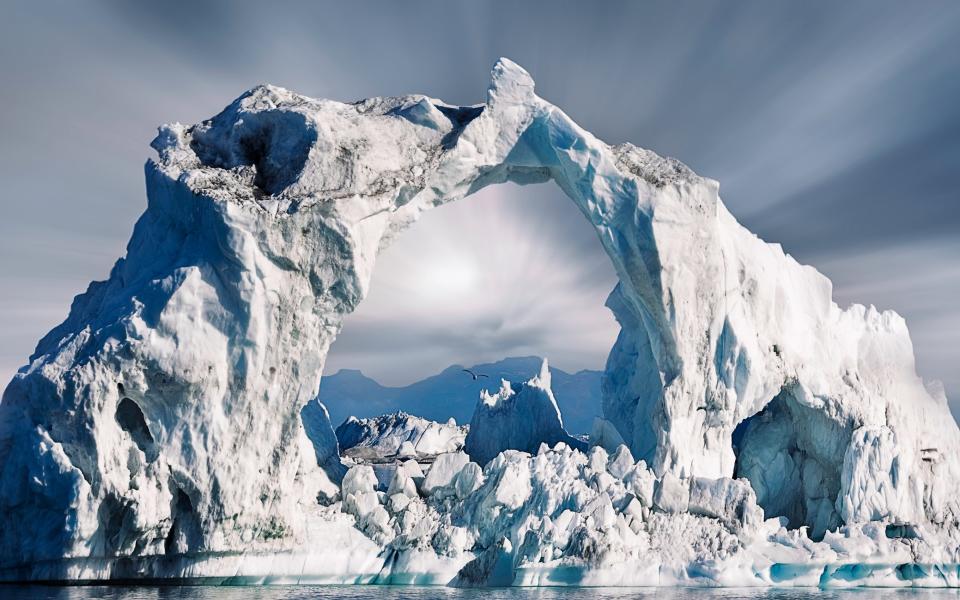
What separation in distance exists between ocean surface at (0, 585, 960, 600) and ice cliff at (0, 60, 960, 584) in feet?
2.49

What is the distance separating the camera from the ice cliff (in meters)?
19.5

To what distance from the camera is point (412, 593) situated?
20266 mm

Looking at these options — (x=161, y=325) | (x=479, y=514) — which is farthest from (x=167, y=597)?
(x=479, y=514)

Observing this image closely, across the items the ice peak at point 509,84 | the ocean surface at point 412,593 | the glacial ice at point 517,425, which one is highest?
the ice peak at point 509,84

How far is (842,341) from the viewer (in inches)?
1115

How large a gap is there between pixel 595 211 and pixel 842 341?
969 cm

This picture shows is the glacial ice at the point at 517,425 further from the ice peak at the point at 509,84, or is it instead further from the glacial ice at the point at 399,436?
the ice peak at the point at 509,84

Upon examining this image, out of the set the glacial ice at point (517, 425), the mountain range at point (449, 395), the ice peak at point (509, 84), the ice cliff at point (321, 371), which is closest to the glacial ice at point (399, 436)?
the glacial ice at point (517, 425)

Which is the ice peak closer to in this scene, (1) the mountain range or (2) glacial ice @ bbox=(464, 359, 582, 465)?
(2) glacial ice @ bbox=(464, 359, 582, 465)

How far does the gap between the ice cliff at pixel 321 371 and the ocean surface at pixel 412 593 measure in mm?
760

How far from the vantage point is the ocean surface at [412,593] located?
1786cm

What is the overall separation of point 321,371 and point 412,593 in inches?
231

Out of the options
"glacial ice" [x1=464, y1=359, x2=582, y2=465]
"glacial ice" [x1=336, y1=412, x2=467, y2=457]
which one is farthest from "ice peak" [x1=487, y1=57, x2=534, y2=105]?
"glacial ice" [x1=336, y1=412, x2=467, y2=457]

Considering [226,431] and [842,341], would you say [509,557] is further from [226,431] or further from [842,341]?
[842,341]
